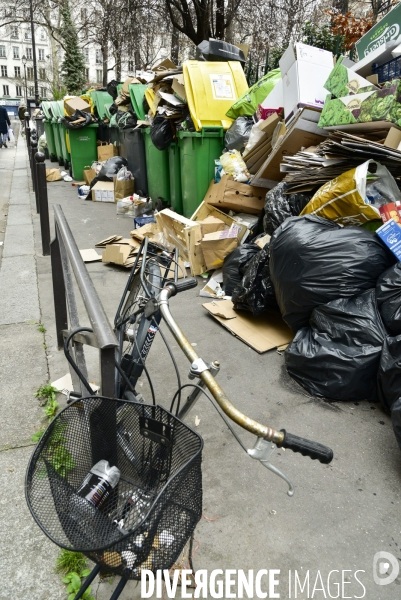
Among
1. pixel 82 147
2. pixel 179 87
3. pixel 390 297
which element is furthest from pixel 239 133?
pixel 82 147

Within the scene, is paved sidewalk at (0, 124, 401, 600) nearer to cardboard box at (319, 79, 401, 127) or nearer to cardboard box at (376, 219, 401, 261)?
cardboard box at (376, 219, 401, 261)

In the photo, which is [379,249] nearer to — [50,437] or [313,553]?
[313,553]

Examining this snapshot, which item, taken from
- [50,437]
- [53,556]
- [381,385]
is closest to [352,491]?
[381,385]

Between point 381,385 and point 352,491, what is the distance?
639 mm

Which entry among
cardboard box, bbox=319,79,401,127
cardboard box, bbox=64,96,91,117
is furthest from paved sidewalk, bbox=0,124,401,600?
cardboard box, bbox=64,96,91,117

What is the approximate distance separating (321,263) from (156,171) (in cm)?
451

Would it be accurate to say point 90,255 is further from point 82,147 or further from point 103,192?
point 82,147

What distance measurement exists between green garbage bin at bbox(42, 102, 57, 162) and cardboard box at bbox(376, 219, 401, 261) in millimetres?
11917

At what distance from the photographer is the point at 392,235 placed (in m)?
2.50

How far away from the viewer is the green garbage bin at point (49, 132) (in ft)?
40.7

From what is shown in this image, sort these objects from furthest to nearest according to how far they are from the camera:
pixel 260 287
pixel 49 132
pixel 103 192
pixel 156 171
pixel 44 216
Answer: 1. pixel 49 132
2. pixel 103 192
3. pixel 156 171
4. pixel 44 216
5. pixel 260 287

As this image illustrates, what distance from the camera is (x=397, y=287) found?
7.80ft

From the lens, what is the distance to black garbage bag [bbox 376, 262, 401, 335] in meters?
2.32

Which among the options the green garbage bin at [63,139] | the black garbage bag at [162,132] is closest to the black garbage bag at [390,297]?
the black garbage bag at [162,132]
